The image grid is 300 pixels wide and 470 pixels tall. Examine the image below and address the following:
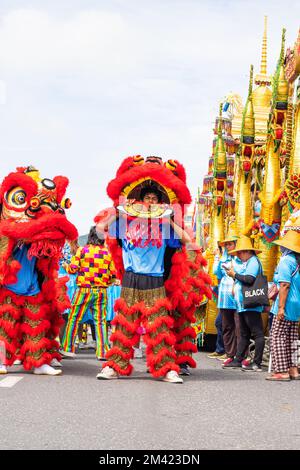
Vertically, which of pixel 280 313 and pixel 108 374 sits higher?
pixel 280 313

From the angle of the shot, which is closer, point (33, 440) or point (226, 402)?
point (33, 440)

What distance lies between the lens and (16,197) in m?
8.96

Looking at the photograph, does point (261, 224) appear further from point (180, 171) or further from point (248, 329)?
point (180, 171)

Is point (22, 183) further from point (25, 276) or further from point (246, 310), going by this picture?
point (246, 310)

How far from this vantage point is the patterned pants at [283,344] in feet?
29.7

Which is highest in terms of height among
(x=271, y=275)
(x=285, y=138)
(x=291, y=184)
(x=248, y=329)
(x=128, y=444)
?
(x=285, y=138)

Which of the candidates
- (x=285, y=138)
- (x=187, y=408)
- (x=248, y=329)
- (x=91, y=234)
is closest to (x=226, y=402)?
(x=187, y=408)

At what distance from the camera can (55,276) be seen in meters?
9.53

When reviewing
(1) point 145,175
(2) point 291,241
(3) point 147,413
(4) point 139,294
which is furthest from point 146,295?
(3) point 147,413

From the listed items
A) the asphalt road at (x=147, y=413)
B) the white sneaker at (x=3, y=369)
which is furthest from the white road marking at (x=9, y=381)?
the white sneaker at (x=3, y=369)

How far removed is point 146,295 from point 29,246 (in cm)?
133

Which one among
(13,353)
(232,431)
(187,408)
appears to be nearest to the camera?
(232,431)

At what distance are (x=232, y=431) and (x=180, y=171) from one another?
3.89 meters

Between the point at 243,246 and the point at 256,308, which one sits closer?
the point at 256,308
